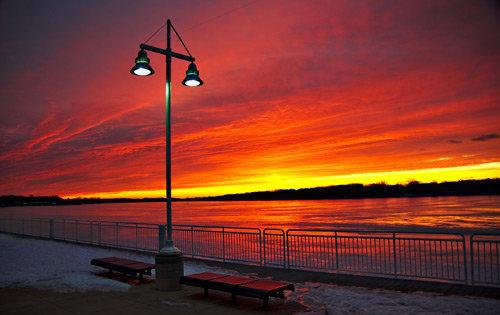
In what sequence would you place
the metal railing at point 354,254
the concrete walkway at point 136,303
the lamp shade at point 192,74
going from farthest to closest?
1. the metal railing at point 354,254
2. the lamp shade at point 192,74
3. the concrete walkway at point 136,303

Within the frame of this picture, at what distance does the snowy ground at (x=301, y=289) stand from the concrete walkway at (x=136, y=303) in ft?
2.01

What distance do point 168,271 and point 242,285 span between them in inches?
91.1

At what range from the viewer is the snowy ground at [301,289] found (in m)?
8.18

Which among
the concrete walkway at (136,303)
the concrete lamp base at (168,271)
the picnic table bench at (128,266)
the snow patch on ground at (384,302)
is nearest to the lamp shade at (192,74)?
the concrete lamp base at (168,271)

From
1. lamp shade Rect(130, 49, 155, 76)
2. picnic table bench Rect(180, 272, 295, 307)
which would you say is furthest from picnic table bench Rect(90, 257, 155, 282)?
lamp shade Rect(130, 49, 155, 76)

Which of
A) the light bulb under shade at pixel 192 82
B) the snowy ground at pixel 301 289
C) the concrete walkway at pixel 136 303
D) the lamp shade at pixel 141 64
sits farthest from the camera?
the light bulb under shade at pixel 192 82

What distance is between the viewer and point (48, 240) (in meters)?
24.3

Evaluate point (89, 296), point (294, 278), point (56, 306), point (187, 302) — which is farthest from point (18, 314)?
point (294, 278)

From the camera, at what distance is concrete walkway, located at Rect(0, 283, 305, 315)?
833 cm

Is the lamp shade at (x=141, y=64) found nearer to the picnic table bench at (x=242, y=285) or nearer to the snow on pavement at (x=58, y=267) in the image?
the picnic table bench at (x=242, y=285)

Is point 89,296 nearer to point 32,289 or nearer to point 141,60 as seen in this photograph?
point 32,289

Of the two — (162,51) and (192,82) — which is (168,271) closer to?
(192,82)

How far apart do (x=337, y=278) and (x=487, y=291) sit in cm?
346

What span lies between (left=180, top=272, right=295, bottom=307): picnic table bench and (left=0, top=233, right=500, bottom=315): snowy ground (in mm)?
755
